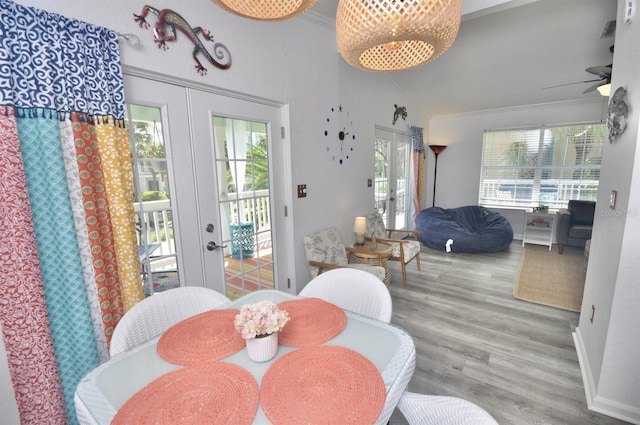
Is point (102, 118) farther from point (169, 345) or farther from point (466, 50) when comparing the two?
point (466, 50)

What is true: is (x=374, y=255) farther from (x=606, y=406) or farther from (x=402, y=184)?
(x=402, y=184)

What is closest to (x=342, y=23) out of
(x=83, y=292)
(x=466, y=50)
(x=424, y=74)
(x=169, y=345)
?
(x=169, y=345)

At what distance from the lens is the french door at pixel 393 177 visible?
13.9ft

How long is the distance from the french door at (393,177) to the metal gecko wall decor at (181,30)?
2.59 metres

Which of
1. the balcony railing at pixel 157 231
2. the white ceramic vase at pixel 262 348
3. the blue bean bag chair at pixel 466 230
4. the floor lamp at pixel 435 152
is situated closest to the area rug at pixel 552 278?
the blue bean bag chair at pixel 466 230

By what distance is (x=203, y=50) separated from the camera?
1818 mm

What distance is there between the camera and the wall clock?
3.02 metres

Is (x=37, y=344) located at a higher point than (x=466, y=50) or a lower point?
lower

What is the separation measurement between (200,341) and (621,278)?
2.09 metres

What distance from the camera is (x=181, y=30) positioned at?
A: 169 cm

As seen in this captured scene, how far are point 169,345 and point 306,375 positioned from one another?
0.56m

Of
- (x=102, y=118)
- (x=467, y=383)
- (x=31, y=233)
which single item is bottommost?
(x=467, y=383)

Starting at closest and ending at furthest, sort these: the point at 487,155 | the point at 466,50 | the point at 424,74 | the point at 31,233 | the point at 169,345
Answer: the point at 169,345, the point at 31,233, the point at 466,50, the point at 424,74, the point at 487,155

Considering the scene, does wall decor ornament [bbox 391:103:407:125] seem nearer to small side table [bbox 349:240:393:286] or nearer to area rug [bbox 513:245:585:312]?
small side table [bbox 349:240:393:286]
